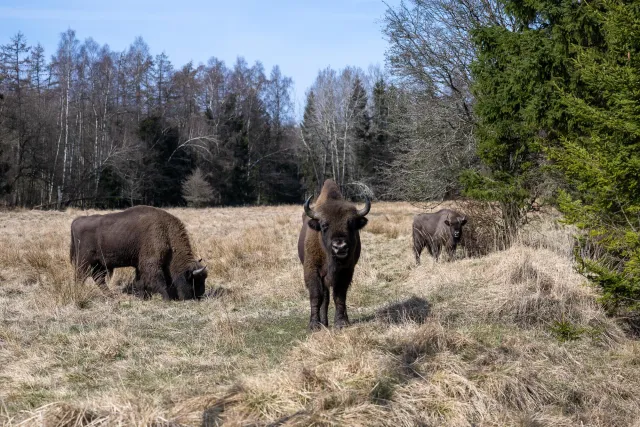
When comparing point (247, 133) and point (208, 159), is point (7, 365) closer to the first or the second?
point (208, 159)

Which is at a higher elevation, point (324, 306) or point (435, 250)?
point (435, 250)

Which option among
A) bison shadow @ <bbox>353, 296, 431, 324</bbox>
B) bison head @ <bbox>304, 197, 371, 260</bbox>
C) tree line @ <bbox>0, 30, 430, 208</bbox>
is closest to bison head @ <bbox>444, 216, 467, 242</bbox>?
bison shadow @ <bbox>353, 296, 431, 324</bbox>

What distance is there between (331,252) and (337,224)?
384 millimetres

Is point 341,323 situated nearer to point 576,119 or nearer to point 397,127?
point 576,119

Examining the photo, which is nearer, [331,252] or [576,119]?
[331,252]

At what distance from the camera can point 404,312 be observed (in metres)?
8.62

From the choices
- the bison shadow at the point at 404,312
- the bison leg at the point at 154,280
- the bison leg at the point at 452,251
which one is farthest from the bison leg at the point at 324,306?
the bison leg at the point at 452,251

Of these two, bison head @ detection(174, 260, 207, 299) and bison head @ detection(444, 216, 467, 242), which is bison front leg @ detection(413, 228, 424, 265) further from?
bison head @ detection(174, 260, 207, 299)

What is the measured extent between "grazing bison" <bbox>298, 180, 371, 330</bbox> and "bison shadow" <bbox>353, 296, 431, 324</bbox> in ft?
2.42

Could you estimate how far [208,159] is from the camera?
167ft

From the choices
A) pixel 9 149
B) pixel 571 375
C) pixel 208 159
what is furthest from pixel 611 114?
pixel 208 159

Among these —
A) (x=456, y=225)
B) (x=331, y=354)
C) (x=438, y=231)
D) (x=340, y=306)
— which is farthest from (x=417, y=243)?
(x=331, y=354)

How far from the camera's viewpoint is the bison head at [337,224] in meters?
7.70

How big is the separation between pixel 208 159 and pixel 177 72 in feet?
41.5
